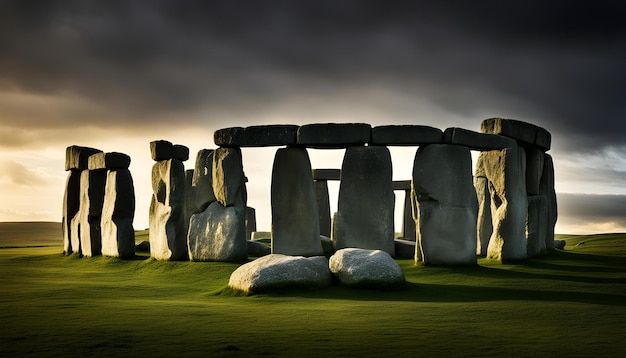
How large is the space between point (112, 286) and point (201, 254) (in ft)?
13.9

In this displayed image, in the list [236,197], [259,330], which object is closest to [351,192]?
[236,197]

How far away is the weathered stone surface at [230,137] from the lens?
18531 mm

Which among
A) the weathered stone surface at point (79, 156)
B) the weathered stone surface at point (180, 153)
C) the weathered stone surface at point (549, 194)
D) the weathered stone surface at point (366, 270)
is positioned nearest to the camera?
the weathered stone surface at point (366, 270)

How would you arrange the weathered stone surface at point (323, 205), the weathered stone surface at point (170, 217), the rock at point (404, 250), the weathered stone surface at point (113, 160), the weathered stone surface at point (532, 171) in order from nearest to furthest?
the weathered stone surface at point (170, 217) < the rock at point (404, 250) < the weathered stone surface at point (532, 171) < the weathered stone surface at point (113, 160) < the weathered stone surface at point (323, 205)

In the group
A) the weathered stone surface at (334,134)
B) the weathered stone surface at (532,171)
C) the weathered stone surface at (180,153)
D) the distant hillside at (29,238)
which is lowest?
the distant hillside at (29,238)

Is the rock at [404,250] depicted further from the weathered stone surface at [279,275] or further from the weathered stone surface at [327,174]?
the weathered stone surface at [327,174]

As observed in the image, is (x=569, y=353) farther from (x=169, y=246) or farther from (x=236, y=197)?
(x=169, y=246)

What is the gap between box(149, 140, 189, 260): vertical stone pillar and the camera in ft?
63.7

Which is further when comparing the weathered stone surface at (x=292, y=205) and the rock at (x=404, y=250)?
the rock at (x=404, y=250)

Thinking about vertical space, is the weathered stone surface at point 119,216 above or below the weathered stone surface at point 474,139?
below

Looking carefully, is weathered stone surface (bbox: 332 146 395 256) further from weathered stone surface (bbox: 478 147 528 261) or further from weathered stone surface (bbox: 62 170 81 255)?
weathered stone surface (bbox: 62 170 81 255)

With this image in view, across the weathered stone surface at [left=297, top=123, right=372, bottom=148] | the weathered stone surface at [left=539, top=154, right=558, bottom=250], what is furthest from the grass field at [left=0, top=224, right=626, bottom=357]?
the weathered stone surface at [left=539, top=154, right=558, bottom=250]

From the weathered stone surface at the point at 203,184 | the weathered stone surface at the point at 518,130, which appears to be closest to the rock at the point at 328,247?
the weathered stone surface at the point at 203,184

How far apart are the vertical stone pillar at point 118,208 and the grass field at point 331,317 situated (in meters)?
4.75
